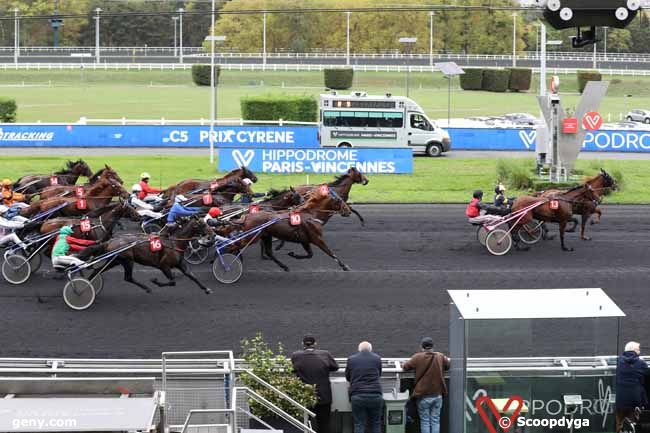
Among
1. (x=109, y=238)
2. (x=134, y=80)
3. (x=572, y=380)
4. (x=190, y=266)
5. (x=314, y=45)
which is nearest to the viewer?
(x=572, y=380)

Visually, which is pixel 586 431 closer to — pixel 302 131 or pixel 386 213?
pixel 386 213

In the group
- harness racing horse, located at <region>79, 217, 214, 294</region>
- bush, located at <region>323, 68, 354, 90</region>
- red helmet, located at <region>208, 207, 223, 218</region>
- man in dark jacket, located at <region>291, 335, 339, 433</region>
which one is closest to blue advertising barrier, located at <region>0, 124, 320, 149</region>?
red helmet, located at <region>208, 207, 223, 218</region>

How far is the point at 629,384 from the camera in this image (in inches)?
412

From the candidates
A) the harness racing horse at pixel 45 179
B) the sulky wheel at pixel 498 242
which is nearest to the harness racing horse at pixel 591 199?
the sulky wheel at pixel 498 242

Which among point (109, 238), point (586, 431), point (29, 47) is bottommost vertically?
point (586, 431)

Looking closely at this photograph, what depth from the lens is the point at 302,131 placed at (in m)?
37.2

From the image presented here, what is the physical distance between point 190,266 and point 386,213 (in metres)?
7.19

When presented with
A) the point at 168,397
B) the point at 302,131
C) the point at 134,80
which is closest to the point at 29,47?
the point at 134,80

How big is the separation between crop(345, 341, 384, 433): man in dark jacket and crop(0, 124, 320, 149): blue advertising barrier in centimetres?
2540

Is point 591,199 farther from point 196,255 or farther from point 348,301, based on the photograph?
point 196,255

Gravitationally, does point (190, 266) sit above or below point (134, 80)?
below

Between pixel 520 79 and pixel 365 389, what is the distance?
63350 mm

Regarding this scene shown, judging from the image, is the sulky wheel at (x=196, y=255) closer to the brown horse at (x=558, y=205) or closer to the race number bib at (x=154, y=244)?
the race number bib at (x=154, y=244)

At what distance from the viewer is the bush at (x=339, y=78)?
68.2 meters
